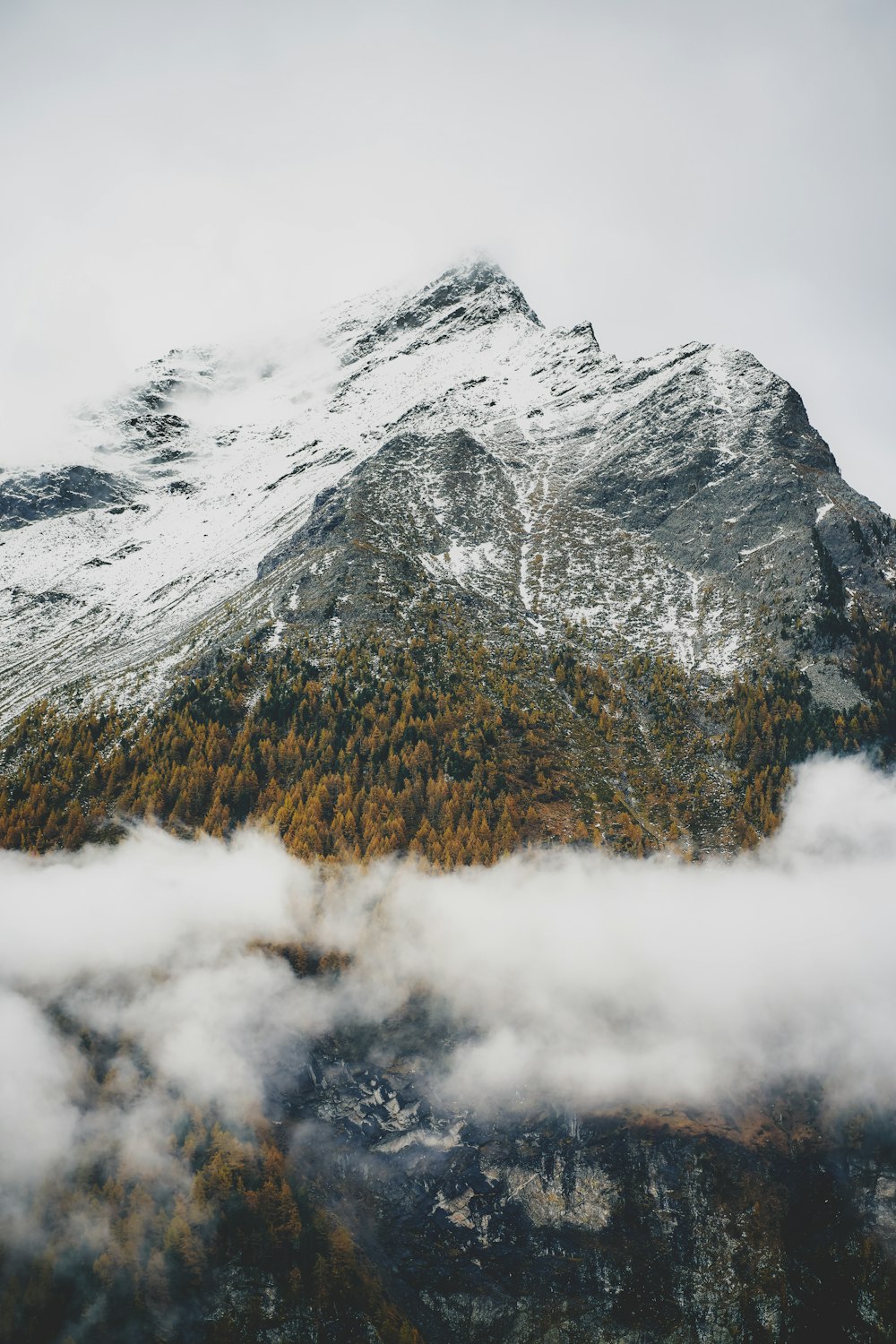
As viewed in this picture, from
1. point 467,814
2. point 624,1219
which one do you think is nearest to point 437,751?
point 467,814

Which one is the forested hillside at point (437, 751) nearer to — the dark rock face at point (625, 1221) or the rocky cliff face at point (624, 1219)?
the rocky cliff face at point (624, 1219)

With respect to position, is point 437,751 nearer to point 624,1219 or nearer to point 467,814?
point 467,814

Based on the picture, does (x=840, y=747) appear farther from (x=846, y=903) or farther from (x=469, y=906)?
(x=469, y=906)

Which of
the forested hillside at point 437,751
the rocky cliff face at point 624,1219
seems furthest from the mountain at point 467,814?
the forested hillside at point 437,751

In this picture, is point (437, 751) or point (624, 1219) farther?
point (437, 751)

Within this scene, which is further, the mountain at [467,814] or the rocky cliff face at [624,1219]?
the mountain at [467,814]

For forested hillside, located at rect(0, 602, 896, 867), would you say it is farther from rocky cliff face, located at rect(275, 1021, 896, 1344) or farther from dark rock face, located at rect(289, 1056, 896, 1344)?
dark rock face, located at rect(289, 1056, 896, 1344)

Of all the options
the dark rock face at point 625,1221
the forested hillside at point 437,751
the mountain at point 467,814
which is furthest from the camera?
the forested hillside at point 437,751

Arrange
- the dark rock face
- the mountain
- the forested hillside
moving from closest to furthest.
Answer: the dark rock face → the mountain → the forested hillside

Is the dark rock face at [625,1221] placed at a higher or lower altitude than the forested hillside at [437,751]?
lower

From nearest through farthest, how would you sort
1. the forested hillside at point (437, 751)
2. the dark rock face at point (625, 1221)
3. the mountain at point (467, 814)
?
the dark rock face at point (625, 1221)
the mountain at point (467, 814)
the forested hillside at point (437, 751)

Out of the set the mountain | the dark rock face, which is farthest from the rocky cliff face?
the mountain
